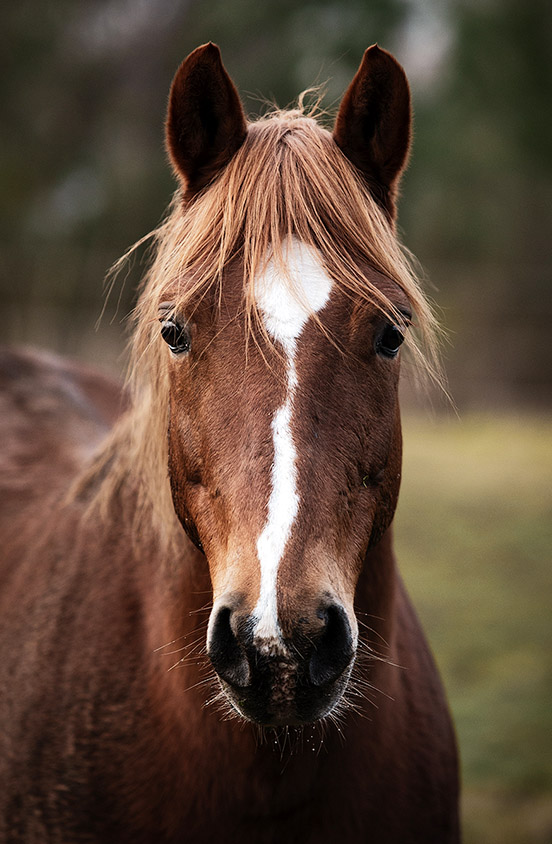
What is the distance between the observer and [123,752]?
1.87 m

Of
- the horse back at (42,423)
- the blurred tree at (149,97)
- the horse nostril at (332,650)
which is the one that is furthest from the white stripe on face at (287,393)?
the blurred tree at (149,97)

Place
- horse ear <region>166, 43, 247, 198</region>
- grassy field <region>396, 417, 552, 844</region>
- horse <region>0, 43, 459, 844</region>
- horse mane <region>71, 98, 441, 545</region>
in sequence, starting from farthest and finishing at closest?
grassy field <region>396, 417, 552, 844</region>, horse ear <region>166, 43, 247, 198</region>, horse mane <region>71, 98, 441, 545</region>, horse <region>0, 43, 459, 844</region>

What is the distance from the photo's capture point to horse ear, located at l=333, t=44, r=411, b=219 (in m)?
1.71

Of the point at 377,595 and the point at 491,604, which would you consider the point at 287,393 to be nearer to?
the point at 377,595

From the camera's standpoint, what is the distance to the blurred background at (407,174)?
20.5ft

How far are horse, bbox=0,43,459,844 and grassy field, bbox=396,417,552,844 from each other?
64 cm

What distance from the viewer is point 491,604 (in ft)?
19.6

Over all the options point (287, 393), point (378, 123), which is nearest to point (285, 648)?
point (287, 393)

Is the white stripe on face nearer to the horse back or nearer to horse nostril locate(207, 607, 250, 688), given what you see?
horse nostril locate(207, 607, 250, 688)

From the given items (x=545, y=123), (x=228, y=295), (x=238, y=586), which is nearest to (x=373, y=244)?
(x=228, y=295)

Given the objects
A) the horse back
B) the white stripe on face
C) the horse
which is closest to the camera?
the white stripe on face

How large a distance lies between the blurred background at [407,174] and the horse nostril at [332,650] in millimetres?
3564

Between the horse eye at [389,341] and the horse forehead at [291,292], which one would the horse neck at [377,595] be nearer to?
the horse eye at [389,341]

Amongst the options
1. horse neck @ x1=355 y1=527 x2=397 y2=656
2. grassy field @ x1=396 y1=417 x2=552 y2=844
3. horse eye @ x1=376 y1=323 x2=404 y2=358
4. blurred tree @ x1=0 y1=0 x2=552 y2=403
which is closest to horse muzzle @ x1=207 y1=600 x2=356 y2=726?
horse neck @ x1=355 y1=527 x2=397 y2=656
